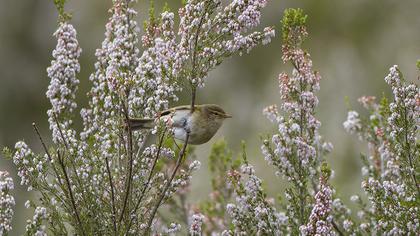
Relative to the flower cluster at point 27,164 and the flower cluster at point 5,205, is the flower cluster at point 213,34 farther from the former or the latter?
the flower cluster at point 5,205

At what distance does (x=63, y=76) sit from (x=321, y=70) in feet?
24.4

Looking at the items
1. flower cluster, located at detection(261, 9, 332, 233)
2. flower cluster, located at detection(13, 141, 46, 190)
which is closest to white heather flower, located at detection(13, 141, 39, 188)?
flower cluster, located at detection(13, 141, 46, 190)

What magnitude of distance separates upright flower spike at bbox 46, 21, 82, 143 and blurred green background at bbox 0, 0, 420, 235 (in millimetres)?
5981

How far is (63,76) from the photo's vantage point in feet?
13.4

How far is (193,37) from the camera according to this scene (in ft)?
12.5

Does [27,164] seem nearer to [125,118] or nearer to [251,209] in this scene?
[125,118]

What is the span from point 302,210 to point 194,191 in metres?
6.59

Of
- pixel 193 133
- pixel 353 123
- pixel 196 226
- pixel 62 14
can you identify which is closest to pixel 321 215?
pixel 196 226

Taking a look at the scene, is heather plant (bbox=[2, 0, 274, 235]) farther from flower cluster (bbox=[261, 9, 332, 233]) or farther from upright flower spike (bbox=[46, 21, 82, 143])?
flower cluster (bbox=[261, 9, 332, 233])

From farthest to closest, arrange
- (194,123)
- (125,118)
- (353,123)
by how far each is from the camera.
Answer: (353,123) → (194,123) → (125,118)

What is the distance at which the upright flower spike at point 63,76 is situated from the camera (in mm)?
4043

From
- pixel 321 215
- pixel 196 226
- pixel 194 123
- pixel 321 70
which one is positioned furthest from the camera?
pixel 321 70

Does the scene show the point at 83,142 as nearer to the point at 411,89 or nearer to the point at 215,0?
the point at 215,0

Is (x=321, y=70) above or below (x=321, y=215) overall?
above
